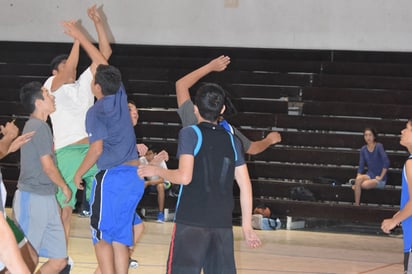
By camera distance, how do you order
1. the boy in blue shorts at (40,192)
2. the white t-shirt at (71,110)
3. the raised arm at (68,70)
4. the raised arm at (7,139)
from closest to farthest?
the raised arm at (7,139)
the boy in blue shorts at (40,192)
the raised arm at (68,70)
the white t-shirt at (71,110)

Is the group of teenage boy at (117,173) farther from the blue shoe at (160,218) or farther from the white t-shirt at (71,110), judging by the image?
the blue shoe at (160,218)

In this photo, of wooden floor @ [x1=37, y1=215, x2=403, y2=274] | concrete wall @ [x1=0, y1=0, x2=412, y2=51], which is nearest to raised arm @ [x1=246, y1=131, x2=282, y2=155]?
wooden floor @ [x1=37, y1=215, x2=403, y2=274]

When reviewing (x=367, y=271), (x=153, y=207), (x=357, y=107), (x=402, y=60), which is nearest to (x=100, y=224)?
(x=367, y=271)

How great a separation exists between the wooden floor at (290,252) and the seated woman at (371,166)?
0.89m

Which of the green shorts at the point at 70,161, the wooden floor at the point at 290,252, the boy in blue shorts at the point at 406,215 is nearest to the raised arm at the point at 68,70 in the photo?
the green shorts at the point at 70,161

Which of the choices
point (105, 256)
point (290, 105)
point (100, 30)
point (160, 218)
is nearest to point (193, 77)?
point (100, 30)

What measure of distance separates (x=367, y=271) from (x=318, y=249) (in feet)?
5.17

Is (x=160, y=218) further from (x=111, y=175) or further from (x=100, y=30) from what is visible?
(x=111, y=175)

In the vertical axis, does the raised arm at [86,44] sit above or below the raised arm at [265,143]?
above

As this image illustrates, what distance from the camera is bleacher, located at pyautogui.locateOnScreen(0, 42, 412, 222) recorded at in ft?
38.6

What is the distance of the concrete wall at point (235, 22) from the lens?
14.7 meters

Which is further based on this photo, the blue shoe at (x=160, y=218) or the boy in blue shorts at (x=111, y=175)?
the blue shoe at (x=160, y=218)

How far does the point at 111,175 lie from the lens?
17.0ft

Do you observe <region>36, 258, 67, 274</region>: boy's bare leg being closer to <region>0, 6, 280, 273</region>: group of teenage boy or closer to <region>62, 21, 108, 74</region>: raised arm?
<region>0, 6, 280, 273</region>: group of teenage boy
